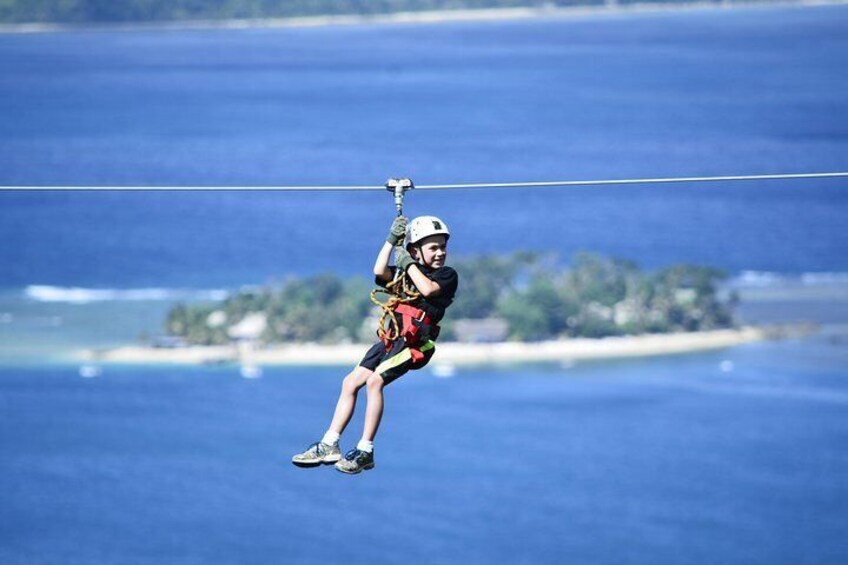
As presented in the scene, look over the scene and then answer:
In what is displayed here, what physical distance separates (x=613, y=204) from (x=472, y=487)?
37.9 metres

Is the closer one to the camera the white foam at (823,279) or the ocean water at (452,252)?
the ocean water at (452,252)

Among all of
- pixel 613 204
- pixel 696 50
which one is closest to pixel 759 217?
pixel 613 204

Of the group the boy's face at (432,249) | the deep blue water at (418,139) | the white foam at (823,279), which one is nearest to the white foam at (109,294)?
the deep blue water at (418,139)

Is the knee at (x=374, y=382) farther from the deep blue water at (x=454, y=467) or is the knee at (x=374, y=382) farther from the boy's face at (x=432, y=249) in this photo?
the deep blue water at (x=454, y=467)

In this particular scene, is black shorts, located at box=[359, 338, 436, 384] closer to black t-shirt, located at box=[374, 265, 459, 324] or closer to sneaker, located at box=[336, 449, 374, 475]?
black t-shirt, located at box=[374, 265, 459, 324]

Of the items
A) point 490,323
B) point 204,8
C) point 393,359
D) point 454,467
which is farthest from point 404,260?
point 204,8

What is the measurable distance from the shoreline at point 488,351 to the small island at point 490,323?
0.05m

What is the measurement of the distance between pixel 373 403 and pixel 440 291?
2.09 feet

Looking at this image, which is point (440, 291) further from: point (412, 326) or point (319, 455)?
point (319, 455)

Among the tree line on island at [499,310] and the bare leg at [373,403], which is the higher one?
the tree line on island at [499,310]

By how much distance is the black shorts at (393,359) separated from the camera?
9727 millimetres

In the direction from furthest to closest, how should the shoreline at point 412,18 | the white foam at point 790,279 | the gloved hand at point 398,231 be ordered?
the shoreline at point 412,18 → the white foam at point 790,279 → the gloved hand at point 398,231

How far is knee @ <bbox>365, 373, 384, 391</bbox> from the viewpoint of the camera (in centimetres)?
966

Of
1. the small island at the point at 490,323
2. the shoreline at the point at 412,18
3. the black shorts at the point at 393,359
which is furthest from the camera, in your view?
the shoreline at the point at 412,18
